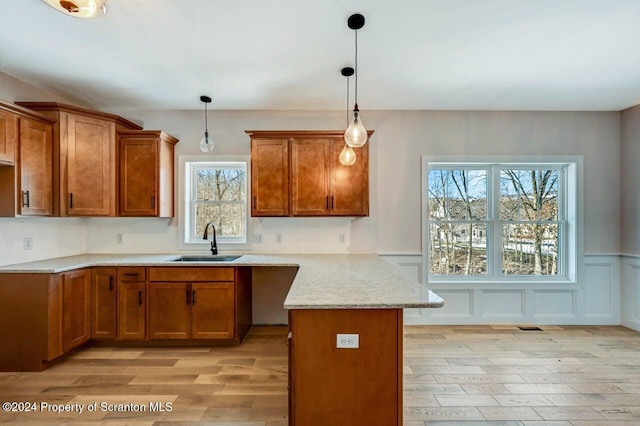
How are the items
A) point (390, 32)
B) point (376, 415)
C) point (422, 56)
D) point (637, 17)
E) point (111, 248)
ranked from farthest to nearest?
1. point (111, 248)
2. point (422, 56)
3. point (390, 32)
4. point (637, 17)
5. point (376, 415)

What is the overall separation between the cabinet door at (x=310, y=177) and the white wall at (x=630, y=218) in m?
3.51

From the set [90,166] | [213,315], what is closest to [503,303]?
[213,315]

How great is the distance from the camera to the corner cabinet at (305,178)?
3268 millimetres

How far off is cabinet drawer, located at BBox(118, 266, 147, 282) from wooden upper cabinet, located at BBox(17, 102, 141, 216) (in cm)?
67

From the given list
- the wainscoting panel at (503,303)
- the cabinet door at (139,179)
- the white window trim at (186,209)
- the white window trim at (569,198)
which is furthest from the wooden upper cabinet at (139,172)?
the wainscoting panel at (503,303)

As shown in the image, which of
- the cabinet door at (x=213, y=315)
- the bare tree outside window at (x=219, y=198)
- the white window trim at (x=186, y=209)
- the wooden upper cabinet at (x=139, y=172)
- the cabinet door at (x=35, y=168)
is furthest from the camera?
the bare tree outside window at (x=219, y=198)

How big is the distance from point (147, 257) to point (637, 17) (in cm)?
450

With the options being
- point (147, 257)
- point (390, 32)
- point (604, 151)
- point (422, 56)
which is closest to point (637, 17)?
point (422, 56)

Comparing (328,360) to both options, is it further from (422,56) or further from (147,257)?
(147,257)

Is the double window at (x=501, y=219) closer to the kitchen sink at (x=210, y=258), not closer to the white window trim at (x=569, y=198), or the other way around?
the white window trim at (x=569, y=198)

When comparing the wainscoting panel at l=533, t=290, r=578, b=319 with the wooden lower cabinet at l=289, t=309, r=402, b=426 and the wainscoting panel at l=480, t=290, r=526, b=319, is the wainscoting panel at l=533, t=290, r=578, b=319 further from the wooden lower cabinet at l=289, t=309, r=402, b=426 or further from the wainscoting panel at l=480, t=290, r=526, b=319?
the wooden lower cabinet at l=289, t=309, r=402, b=426

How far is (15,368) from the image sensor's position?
8.29 ft

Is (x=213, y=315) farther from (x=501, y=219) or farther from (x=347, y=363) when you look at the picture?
(x=501, y=219)

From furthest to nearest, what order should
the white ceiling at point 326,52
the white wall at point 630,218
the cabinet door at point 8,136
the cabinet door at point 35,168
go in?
the white wall at point 630,218
the cabinet door at point 35,168
the cabinet door at point 8,136
the white ceiling at point 326,52
